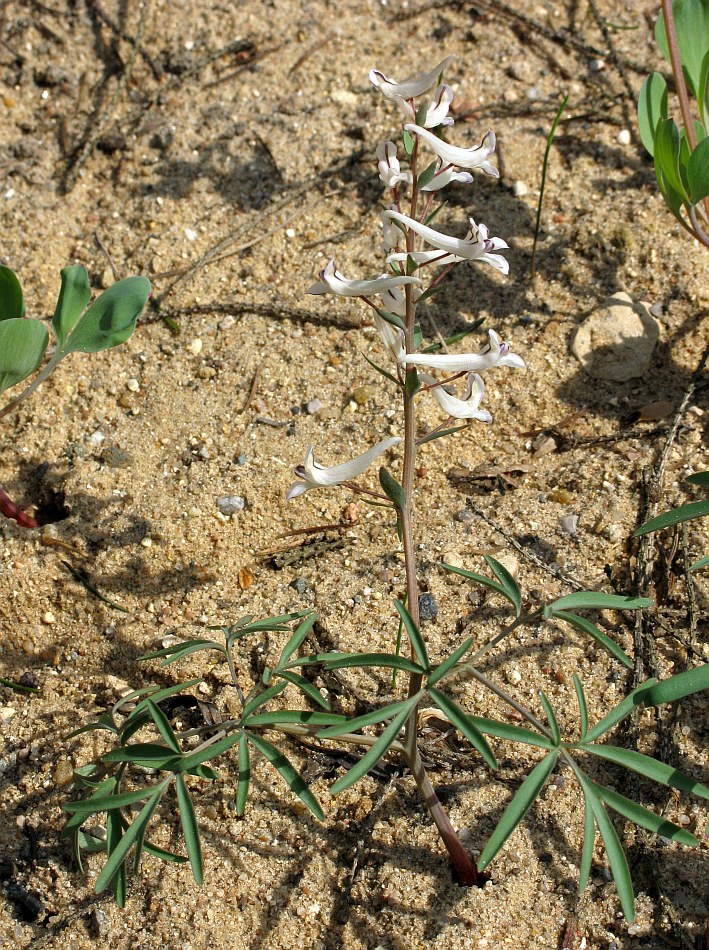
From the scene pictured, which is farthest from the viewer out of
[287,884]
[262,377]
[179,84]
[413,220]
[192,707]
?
[179,84]

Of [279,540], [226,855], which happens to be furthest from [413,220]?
[226,855]

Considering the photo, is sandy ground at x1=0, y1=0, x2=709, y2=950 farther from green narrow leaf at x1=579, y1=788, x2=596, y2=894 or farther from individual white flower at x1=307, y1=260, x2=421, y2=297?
individual white flower at x1=307, y1=260, x2=421, y2=297

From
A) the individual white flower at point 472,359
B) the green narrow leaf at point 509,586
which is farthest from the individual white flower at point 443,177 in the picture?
the green narrow leaf at point 509,586

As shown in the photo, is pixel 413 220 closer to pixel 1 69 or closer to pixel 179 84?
pixel 179 84

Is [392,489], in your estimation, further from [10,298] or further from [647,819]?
[10,298]

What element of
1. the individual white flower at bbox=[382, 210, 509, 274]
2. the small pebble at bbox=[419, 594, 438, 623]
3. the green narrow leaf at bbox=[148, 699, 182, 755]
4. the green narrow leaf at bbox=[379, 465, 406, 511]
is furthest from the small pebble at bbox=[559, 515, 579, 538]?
the green narrow leaf at bbox=[148, 699, 182, 755]

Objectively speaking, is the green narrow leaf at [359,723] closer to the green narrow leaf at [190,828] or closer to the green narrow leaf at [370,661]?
the green narrow leaf at [370,661]
